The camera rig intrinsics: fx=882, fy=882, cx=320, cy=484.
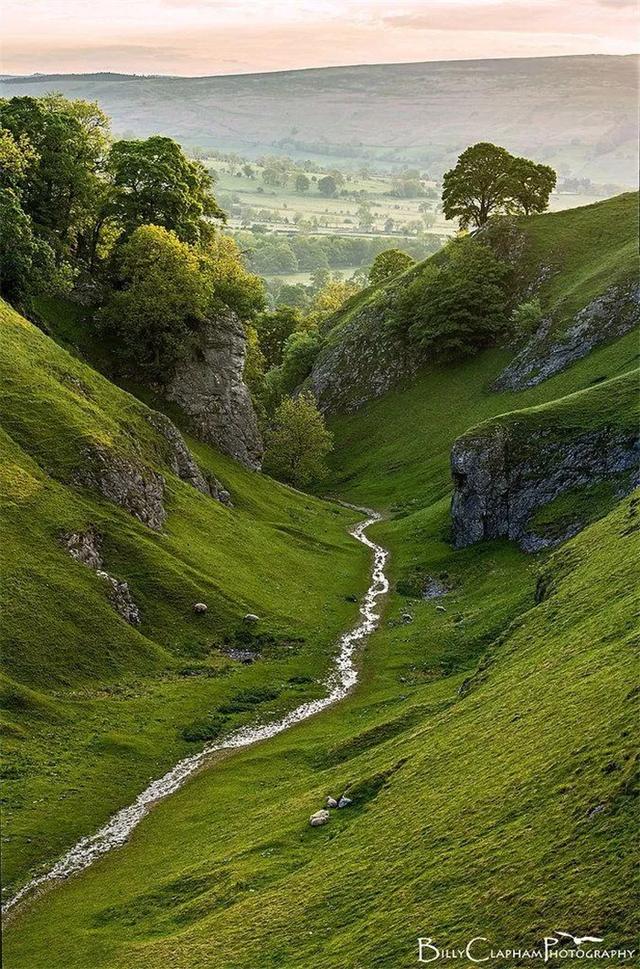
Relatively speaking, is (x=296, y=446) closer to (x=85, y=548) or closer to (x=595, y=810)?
(x=85, y=548)

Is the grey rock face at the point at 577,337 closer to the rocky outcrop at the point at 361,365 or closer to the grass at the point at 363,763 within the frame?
the rocky outcrop at the point at 361,365

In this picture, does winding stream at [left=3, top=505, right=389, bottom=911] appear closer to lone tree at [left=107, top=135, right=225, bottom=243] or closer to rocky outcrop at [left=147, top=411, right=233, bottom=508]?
rocky outcrop at [left=147, top=411, right=233, bottom=508]

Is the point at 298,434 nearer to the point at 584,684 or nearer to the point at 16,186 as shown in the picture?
the point at 16,186

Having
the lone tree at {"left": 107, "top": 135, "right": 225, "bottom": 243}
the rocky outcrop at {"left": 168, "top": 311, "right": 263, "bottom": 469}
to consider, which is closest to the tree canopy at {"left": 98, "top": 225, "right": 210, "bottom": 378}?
the rocky outcrop at {"left": 168, "top": 311, "right": 263, "bottom": 469}

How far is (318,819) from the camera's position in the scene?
3591cm

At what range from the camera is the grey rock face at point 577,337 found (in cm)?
11681

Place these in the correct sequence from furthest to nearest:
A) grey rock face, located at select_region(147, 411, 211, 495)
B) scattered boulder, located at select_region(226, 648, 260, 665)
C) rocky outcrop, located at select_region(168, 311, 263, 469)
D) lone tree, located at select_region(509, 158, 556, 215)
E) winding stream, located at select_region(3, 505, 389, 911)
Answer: lone tree, located at select_region(509, 158, 556, 215) → rocky outcrop, located at select_region(168, 311, 263, 469) → grey rock face, located at select_region(147, 411, 211, 495) → scattered boulder, located at select_region(226, 648, 260, 665) → winding stream, located at select_region(3, 505, 389, 911)

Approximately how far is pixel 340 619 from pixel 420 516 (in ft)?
99.6

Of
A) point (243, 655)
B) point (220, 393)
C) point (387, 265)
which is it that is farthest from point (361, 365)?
point (243, 655)

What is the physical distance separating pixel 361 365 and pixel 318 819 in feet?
410

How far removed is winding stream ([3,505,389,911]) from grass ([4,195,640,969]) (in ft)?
2.83

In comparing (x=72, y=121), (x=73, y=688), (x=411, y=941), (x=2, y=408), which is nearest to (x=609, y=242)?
(x=72, y=121)

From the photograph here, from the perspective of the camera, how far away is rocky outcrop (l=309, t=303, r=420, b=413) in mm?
149750

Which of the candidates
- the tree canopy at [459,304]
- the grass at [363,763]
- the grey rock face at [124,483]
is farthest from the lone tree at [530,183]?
the grey rock face at [124,483]
